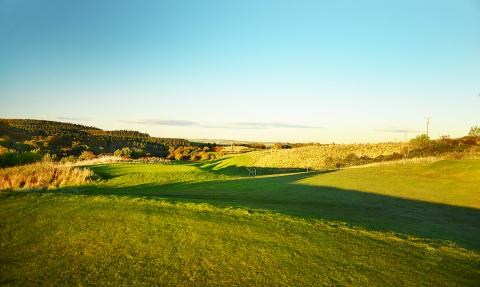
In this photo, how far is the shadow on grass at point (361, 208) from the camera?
896cm

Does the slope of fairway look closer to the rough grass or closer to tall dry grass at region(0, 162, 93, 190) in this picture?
tall dry grass at region(0, 162, 93, 190)

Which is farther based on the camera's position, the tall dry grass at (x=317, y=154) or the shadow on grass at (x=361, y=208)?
the tall dry grass at (x=317, y=154)

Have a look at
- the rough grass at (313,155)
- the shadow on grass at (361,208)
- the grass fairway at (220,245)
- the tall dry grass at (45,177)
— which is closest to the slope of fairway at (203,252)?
the grass fairway at (220,245)

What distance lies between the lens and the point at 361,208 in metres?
12.6

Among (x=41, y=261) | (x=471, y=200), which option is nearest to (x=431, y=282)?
(x=41, y=261)

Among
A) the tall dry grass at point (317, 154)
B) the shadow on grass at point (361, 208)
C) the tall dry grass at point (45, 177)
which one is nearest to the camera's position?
the shadow on grass at point (361, 208)

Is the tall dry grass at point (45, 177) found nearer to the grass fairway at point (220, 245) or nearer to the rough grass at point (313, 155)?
the grass fairway at point (220, 245)

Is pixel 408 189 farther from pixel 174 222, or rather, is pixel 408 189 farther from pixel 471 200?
pixel 174 222

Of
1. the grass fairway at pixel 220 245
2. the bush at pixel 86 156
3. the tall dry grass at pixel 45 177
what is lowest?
the bush at pixel 86 156

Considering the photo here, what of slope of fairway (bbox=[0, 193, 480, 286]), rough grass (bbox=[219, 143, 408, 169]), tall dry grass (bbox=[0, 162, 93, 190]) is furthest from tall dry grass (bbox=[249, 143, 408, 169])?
slope of fairway (bbox=[0, 193, 480, 286])

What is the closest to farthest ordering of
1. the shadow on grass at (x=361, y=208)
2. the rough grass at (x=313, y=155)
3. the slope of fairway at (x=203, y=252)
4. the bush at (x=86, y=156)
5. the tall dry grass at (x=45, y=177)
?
the slope of fairway at (x=203, y=252)
the shadow on grass at (x=361, y=208)
the tall dry grass at (x=45, y=177)
the bush at (x=86, y=156)
the rough grass at (x=313, y=155)

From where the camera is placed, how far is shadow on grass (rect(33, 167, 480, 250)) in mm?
8961

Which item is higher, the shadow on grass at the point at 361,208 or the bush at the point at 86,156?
the shadow on grass at the point at 361,208

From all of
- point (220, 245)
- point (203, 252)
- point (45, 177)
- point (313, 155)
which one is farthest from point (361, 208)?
point (313, 155)
